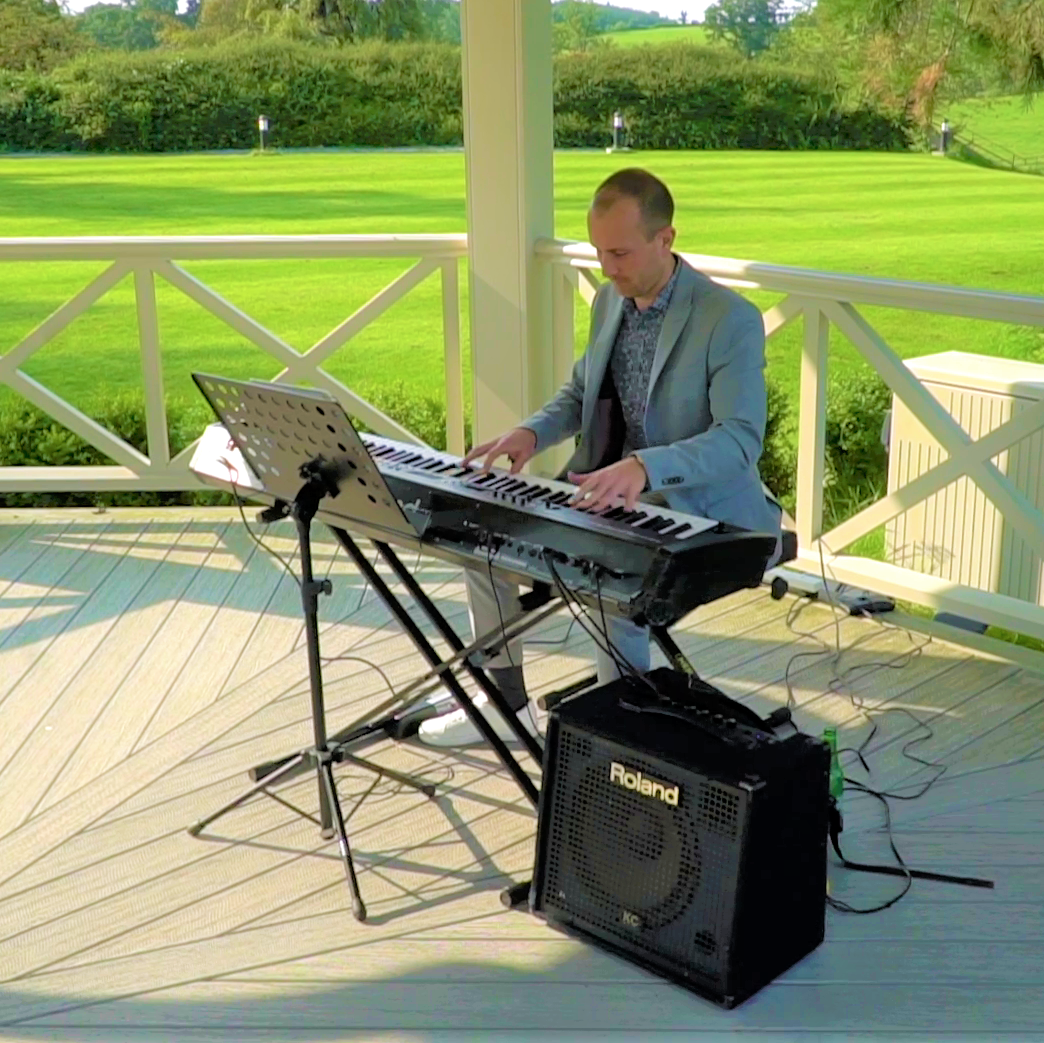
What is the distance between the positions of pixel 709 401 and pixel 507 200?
2025mm

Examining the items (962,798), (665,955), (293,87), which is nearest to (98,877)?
(665,955)

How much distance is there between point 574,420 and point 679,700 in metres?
0.89

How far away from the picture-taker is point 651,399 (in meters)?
3.00

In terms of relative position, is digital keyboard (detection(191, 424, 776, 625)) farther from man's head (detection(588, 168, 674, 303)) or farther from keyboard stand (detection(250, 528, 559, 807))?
man's head (detection(588, 168, 674, 303))

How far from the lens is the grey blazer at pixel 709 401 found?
2801 millimetres

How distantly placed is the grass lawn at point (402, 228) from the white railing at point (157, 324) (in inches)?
169

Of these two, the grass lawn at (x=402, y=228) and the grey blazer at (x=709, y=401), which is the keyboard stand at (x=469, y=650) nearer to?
the grey blazer at (x=709, y=401)

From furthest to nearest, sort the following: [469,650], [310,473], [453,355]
Result: 1. [453,355]
2. [469,650]
3. [310,473]

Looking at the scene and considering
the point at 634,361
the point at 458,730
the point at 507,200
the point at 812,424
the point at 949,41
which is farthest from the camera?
the point at 949,41

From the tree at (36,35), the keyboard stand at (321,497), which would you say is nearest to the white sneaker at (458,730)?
the keyboard stand at (321,497)

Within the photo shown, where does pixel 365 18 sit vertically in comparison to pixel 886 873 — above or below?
above

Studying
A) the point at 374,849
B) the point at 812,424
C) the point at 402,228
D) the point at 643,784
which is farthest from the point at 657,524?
the point at 402,228

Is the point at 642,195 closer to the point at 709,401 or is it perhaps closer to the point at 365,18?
the point at 709,401

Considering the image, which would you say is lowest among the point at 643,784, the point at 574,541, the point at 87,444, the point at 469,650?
the point at 87,444
